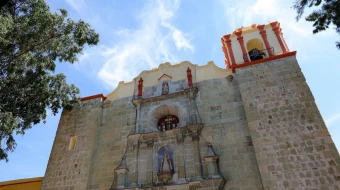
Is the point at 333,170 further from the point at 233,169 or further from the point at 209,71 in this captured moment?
the point at 209,71

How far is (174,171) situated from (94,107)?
5348 millimetres

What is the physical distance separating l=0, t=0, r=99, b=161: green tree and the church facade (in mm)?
1834

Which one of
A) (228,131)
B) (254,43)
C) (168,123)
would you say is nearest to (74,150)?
(168,123)

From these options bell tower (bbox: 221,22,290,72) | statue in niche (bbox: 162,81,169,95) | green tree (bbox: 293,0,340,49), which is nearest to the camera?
green tree (bbox: 293,0,340,49)

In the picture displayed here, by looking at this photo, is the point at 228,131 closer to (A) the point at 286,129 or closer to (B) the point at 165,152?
(A) the point at 286,129

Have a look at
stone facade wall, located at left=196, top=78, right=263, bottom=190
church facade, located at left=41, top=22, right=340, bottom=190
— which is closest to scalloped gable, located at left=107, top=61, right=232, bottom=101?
church facade, located at left=41, top=22, right=340, bottom=190

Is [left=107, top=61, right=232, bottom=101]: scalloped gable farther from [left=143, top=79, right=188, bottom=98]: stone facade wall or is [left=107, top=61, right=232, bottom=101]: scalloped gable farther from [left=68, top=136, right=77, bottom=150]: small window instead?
[left=68, top=136, right=77, bottom=150]: small window

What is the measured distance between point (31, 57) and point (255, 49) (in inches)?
406

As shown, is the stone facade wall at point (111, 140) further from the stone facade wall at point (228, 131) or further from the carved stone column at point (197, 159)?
the stone facade wall at point (228, 131)

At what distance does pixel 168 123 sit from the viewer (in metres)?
11.3

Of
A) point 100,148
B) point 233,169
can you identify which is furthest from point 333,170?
point 100,148

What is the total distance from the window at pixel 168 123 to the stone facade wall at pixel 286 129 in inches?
120

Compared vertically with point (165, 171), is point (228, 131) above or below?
above

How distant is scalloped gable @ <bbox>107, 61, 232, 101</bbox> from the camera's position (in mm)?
11852
